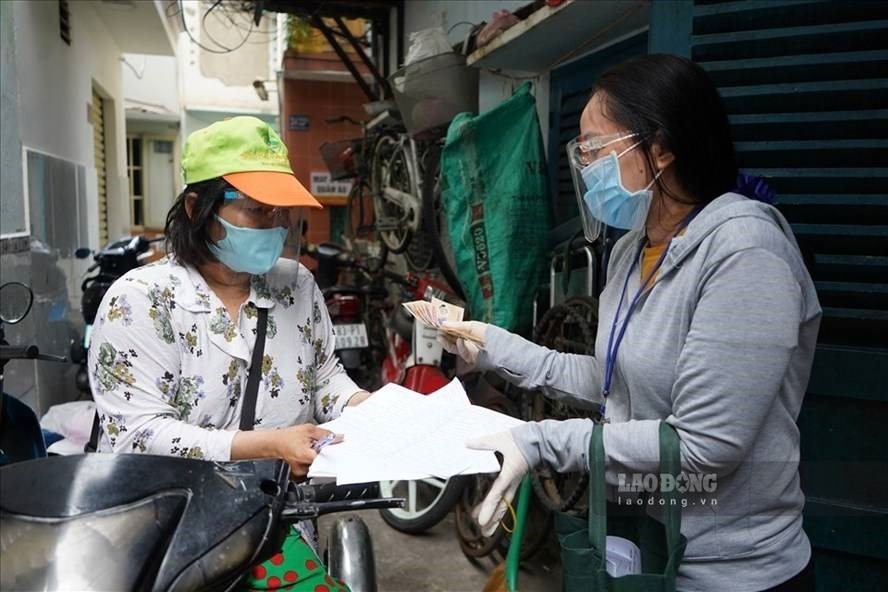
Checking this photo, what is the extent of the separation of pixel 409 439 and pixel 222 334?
585mm

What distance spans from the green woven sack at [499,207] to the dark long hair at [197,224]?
1.93 metres

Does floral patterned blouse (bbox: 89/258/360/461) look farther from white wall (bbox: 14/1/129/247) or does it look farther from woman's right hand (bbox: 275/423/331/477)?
white wall (bbox: 14/1/129/247)

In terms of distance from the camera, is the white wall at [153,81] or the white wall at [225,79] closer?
the white wall at [153,81]

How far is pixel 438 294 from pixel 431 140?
136cm

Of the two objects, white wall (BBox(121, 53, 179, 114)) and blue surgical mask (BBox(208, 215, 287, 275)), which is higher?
white wall (BBox(121, 53, 179, 114))

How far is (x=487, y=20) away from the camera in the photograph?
480 cm

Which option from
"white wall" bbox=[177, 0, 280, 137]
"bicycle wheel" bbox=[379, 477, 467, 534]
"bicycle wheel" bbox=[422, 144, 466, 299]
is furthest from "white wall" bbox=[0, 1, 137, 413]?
"white wall" bbox=[177, 0, 280, 137]

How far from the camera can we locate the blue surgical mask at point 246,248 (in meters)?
1.76

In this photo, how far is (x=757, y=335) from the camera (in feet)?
3.92

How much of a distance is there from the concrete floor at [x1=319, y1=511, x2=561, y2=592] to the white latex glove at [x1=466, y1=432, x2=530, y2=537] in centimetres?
234

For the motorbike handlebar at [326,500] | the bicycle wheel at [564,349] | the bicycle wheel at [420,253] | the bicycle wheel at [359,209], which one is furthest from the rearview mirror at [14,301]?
the bicycle wheel at [359,209]

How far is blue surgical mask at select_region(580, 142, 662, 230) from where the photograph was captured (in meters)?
1.50

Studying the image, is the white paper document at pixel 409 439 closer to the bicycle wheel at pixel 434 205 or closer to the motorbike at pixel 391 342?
the motorbike at pixel 391 342

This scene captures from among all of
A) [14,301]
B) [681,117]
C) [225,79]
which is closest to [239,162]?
[14,301]
